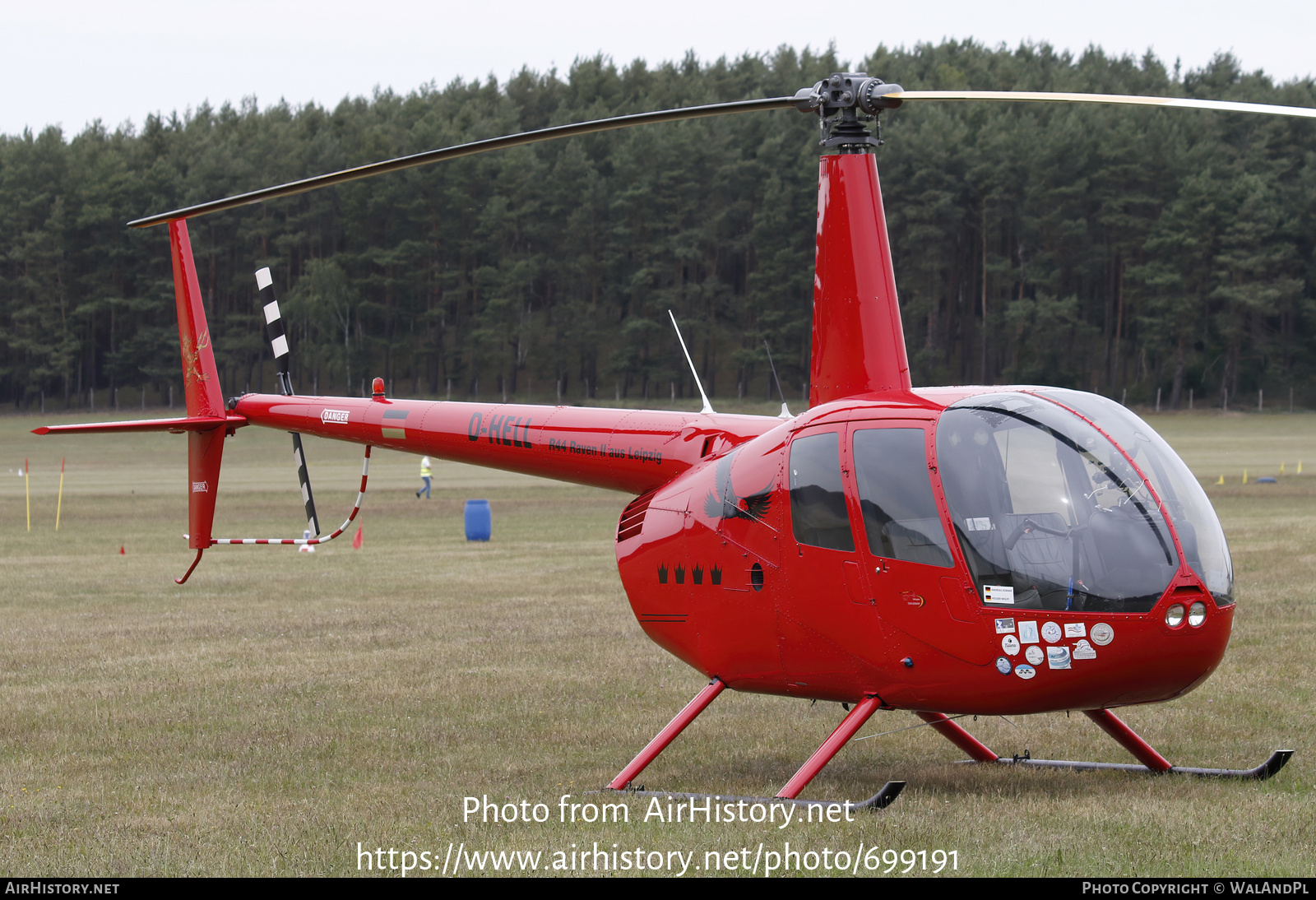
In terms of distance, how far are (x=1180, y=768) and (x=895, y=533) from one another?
2706mm

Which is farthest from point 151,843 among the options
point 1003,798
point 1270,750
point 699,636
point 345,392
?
point 345,392

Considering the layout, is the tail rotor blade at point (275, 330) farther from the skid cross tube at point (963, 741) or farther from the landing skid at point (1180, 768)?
the landing skid at point (1180, 768)

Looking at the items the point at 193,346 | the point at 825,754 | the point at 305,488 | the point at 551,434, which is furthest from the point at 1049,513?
the point at 305,488

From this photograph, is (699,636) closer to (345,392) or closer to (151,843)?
(151,843)

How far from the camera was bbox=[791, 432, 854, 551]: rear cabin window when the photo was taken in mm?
7145

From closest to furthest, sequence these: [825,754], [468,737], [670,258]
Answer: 1. [825,754]
2. [468,737]
3. [670,258]

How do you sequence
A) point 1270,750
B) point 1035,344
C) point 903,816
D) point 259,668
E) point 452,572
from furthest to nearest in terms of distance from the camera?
point 1035,344 → point 452,572 → point 259,668 → point 1270,750 → point 903,816

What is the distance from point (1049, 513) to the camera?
6.50m

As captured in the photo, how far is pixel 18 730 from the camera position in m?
10.0

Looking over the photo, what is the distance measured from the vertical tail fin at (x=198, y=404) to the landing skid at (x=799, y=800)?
5546 mm

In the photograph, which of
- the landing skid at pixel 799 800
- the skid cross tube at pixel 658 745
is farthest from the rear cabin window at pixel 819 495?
the landing skid at pixel 799 800

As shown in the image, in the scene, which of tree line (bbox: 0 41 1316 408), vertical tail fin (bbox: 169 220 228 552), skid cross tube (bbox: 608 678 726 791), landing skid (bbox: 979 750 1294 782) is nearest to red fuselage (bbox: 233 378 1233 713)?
skid cross tube (bbox: 608 678 726 791)

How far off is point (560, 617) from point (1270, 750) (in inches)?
345

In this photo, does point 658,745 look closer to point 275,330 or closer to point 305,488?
point 275,330
